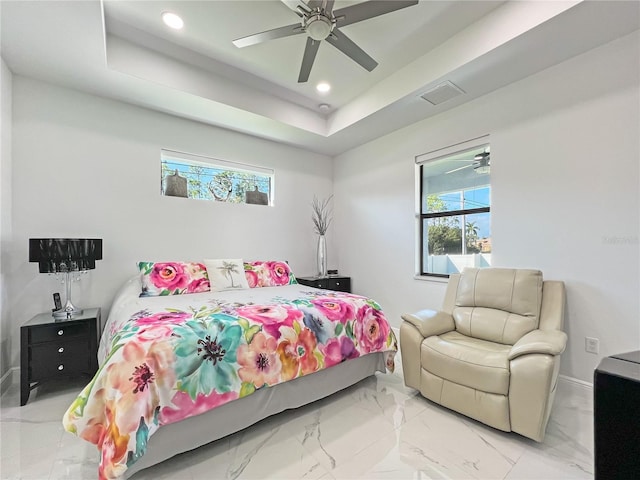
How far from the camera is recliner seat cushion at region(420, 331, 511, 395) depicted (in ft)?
5.95

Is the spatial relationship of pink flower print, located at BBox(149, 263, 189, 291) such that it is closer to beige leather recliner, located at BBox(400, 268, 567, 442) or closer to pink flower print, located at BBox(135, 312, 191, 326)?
pink flower print, located at BBox(135, 312, 191, 326)

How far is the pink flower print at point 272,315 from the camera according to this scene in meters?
1.91

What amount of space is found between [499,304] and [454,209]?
139 centimetres

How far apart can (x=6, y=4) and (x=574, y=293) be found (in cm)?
458

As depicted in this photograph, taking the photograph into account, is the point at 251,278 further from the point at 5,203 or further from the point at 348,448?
the point at 5,203

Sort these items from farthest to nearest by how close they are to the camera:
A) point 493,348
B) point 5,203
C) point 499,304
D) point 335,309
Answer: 1. point 5,203
2. point 499,304
3. point 335,309
4. point 493,348

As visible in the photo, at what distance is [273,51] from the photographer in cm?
273

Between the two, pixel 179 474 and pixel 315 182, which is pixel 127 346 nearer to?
pixel 179 474

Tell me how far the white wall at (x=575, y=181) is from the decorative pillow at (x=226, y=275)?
2.24 meters

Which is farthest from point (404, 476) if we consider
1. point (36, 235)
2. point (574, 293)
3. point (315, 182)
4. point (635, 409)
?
point (315, 182)

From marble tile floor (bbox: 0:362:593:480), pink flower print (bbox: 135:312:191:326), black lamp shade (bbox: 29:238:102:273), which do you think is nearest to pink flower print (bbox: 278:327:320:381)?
marble tile floor (bbox: 0:362:593:480)

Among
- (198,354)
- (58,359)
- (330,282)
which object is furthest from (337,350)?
(58,359)

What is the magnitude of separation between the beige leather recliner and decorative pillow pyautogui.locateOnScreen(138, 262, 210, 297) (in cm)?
211

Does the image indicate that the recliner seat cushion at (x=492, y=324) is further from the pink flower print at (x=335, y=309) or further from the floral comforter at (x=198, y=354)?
the pink flower print at (x=335, y=309)
